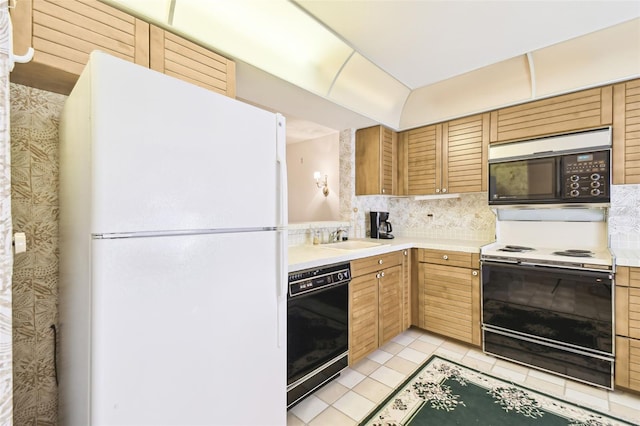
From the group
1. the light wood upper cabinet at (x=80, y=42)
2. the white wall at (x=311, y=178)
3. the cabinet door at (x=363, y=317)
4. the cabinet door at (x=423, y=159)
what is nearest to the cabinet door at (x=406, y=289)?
the cabinet door at (x=363, y=317)

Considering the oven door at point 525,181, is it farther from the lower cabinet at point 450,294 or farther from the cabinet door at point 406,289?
the cabinet door at point 406,289

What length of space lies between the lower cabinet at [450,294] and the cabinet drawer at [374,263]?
0.35 metres

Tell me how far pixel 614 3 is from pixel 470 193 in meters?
1.73

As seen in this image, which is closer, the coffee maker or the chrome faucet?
the chrome faucet

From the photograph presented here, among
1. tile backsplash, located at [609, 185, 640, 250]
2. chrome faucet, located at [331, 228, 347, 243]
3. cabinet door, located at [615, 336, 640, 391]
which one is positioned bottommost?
cabinet door, located at [615, 336, 640, 391]

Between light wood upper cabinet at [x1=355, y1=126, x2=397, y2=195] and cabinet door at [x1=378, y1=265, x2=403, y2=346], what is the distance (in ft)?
3.06

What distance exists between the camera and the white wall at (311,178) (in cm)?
425

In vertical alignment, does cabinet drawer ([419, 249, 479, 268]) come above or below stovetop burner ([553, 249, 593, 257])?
below

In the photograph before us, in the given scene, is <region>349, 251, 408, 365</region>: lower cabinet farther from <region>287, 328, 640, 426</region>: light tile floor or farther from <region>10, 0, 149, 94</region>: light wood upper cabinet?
<region>10, 0, 149, 94</region>: light wood upper cabinet

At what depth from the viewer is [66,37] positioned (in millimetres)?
1166

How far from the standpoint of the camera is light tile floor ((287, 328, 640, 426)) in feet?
5.83

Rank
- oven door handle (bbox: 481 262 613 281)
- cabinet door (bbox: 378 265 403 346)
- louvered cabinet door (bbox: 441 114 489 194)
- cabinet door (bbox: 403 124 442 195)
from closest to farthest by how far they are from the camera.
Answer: oven door handle (bbox: 481 262 613 281)
cabinet door (bbox: 378 265 403 346)
louvered cabinet door (bbox: 441 114 489 194)
cabinet door (bbox: 403 124 442 195)

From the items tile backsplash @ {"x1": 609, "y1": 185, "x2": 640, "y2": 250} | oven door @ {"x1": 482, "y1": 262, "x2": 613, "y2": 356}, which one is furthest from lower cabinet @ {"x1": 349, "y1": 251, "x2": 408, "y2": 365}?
tile backsplash @ {"x1": 609, "y1": 185, "x2": 640, "y2": 250}

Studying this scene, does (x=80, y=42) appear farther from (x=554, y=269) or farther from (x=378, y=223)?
(x=554, y=269)
